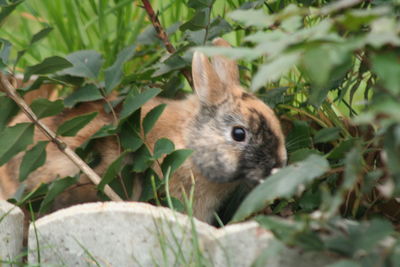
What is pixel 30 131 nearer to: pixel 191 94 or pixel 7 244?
pixel 7 244

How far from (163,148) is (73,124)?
381mm

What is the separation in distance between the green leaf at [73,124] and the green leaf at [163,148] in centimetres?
29

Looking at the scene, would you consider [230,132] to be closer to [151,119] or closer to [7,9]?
[151,119]

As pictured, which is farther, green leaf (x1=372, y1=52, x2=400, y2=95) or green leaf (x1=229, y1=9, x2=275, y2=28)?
green leaf (x1=229, y1=9, x2=275, y2=28)

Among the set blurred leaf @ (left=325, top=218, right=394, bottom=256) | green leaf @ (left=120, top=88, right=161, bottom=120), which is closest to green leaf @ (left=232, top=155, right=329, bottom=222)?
blurred leaf @ (left=325, top=218, right=394, bottom=256)

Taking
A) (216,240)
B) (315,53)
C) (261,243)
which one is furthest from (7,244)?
(315,53)

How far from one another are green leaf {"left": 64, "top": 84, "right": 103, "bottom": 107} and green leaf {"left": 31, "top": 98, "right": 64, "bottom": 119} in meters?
0.29

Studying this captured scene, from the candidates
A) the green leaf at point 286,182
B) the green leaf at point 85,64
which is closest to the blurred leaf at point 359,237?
the green leaf at point 286,182

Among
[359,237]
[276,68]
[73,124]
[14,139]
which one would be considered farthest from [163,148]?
[276,68]

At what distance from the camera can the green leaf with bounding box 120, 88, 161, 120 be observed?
9.00 ft

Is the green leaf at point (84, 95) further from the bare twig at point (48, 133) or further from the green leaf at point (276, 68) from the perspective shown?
the green leaf at point (276, 68)

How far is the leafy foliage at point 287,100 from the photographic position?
4.94ft

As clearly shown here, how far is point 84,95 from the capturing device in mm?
3062

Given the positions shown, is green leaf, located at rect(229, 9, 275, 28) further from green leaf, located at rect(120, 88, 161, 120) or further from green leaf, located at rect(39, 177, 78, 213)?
green leaf, located at rect(39, 177, 78, 213)
